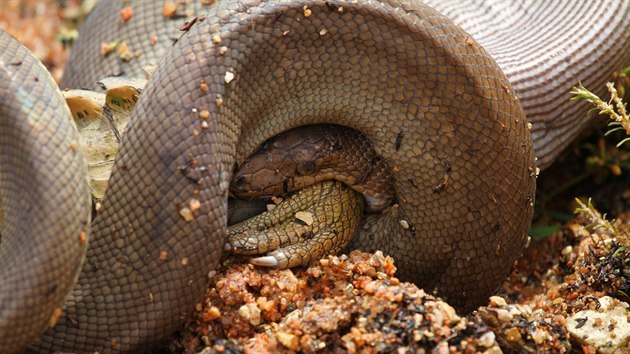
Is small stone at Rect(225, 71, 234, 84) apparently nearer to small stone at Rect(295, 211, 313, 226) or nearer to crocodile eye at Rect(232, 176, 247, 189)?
crocodile eye at Rect(232, 176, 247, 189)

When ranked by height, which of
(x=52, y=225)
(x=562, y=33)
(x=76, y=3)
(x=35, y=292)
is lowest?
(x=76, y=3)

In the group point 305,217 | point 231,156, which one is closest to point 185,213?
point 231,156

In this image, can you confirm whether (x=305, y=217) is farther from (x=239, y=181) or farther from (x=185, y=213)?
(x=185, y=213)

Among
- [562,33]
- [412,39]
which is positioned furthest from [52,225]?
[562,33]

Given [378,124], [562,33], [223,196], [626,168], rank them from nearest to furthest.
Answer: [223,196] → [378,124] → [562,33] → [626,168]

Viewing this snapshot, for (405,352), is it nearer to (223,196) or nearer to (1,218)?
(223,196)

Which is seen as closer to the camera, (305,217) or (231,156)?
(231,156)

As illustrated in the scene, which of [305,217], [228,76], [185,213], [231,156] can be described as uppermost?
[228,76]

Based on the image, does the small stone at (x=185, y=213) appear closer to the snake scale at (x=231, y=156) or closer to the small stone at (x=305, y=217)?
the snake scale at (x=231, y=156)

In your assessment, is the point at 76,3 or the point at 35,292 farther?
the point at 76,3

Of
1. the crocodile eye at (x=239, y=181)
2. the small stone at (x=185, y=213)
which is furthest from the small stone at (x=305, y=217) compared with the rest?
the small stone at (x=185, y=213)
